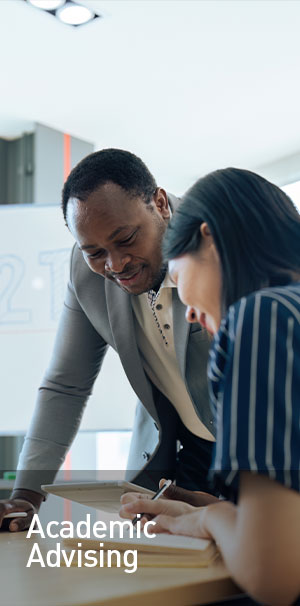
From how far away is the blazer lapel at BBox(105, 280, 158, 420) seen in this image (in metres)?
1.67

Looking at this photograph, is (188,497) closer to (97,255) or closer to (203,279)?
(203,279)

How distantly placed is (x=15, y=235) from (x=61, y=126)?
0.70 metres

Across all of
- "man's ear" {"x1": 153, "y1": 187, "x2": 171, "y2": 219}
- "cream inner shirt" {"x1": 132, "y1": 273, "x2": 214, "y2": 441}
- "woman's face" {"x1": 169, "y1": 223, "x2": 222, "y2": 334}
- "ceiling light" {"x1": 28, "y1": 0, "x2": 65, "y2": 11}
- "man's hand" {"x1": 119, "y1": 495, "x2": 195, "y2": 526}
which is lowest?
"man's hand" {"x1": 119, "y1": 495, "x2": 195, "y2": 526}

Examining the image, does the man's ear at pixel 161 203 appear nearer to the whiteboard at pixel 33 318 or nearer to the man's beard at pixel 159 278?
the man's beard at pixel 159 278

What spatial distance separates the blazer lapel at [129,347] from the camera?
1669 millimetres

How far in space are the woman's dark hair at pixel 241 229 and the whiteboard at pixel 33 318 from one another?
2.43 metres

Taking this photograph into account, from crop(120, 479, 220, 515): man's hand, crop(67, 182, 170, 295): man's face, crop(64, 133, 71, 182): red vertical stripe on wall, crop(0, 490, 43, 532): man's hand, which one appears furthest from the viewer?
crop(64, 133, 71, 182): red vertical stripe on wall

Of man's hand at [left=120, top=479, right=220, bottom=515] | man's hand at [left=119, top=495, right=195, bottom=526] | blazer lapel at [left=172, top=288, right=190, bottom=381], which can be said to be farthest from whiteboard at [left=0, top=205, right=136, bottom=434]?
man's hand at [left=119, top=495, right=195, bottom=526]

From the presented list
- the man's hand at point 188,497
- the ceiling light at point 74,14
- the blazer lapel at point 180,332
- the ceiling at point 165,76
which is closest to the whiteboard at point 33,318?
the ceiling at point 165,76

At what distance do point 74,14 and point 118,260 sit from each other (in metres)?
1.54

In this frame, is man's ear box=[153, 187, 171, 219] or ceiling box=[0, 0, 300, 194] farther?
ceiling box=[0, 0, 300, 194]

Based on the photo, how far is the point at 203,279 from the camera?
92 cm

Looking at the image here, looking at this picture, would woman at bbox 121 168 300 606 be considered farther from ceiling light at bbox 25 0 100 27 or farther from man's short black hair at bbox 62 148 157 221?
ceiling light at bbox 25 0 100 27

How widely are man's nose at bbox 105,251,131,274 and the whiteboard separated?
6.02ft
